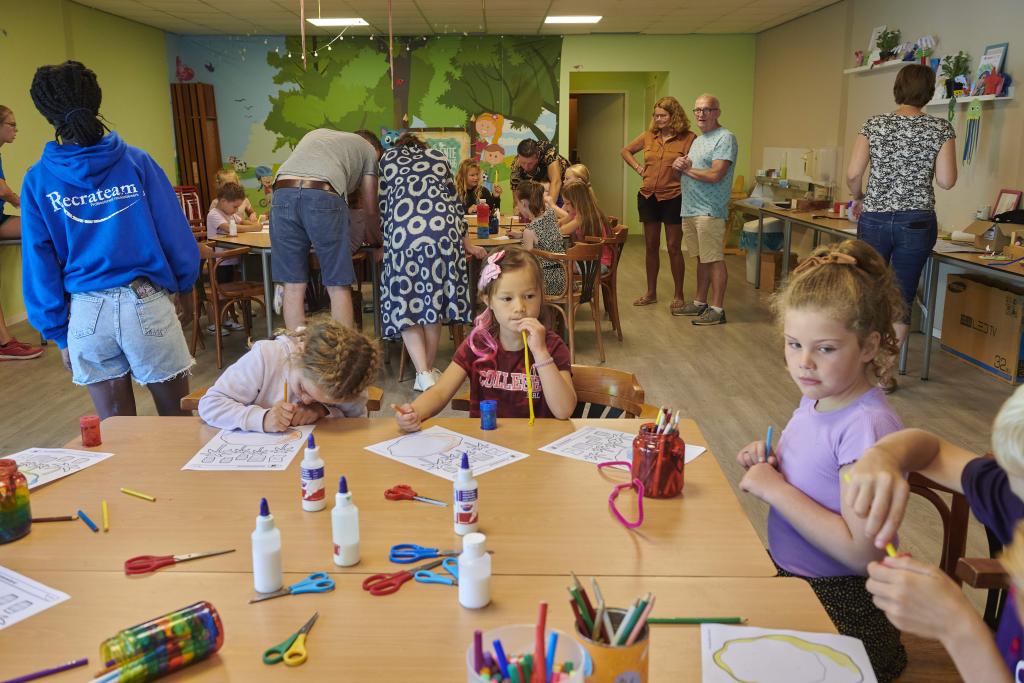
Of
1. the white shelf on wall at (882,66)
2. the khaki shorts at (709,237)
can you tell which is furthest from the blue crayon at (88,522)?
the white shelf on wall at (882,66)

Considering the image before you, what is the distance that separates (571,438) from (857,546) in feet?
2.28

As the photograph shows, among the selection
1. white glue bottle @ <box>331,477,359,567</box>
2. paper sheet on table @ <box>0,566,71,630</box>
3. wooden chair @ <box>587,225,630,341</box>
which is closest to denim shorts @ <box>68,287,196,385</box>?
paper sheet on table @ <box>0,566,71,630</box>

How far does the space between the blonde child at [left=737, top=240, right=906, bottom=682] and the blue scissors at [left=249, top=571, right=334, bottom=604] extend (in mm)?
788

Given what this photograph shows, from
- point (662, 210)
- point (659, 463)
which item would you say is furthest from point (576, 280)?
point (659, 463)

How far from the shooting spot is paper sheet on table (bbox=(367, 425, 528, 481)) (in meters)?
1.72

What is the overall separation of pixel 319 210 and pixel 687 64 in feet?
24.7

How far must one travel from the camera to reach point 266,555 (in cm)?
120

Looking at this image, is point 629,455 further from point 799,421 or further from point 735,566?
point 735,566

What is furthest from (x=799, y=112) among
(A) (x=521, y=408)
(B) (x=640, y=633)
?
(B) (x=640, y=633)

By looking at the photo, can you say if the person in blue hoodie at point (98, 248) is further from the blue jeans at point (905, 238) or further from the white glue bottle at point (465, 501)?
the blue jeans at point (905, 238)

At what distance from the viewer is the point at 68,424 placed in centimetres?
410

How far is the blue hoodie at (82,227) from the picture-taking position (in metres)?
2.37

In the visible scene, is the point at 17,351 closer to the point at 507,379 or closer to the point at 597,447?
the point at 507,379

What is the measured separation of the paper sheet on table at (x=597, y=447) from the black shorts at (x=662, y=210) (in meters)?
4.98
